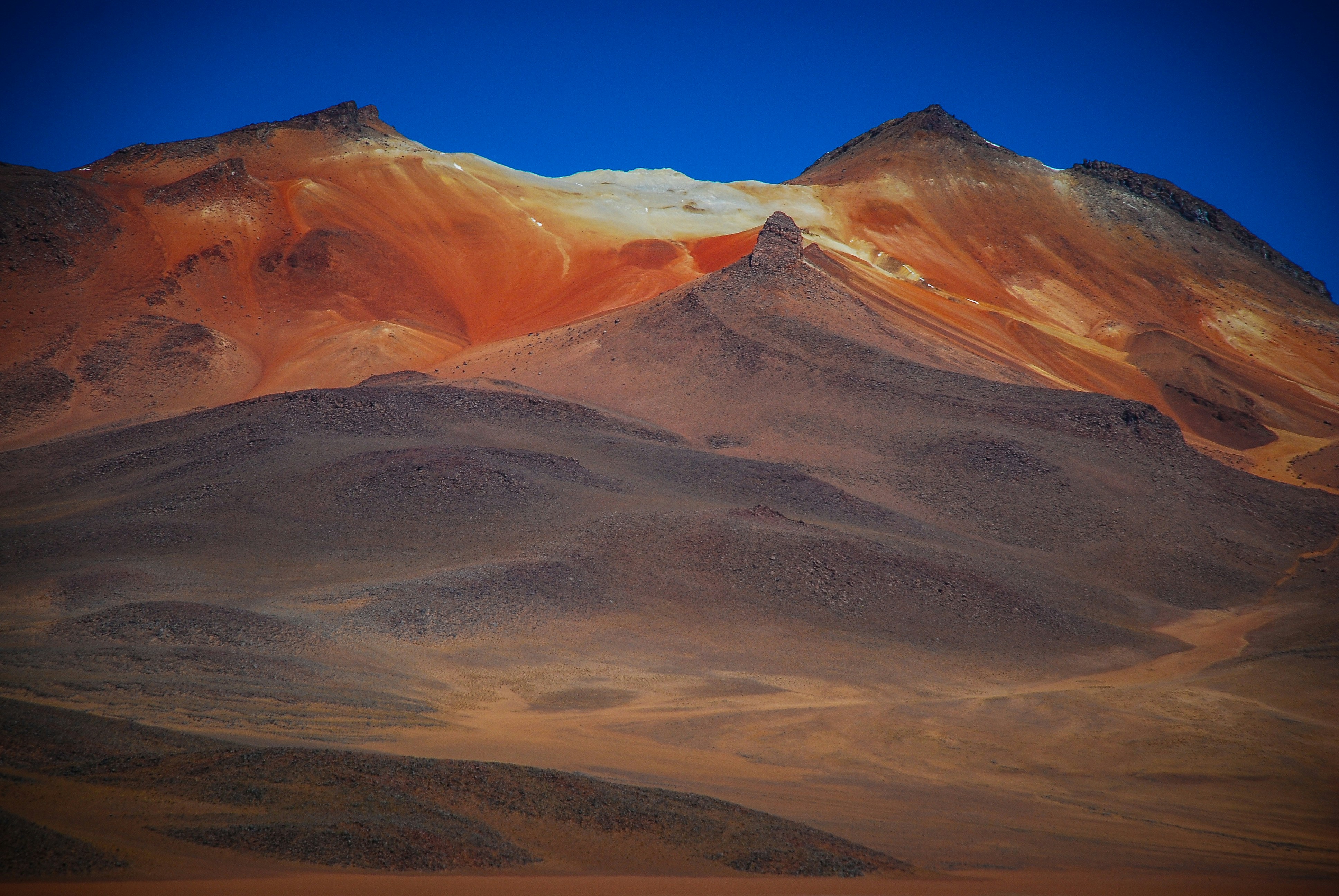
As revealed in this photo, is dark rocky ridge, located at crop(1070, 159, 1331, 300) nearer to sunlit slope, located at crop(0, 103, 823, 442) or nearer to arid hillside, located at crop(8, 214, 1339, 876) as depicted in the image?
sunlit slope, located at crop(0, 103, 823, 442)

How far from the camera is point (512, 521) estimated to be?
30.1 metres

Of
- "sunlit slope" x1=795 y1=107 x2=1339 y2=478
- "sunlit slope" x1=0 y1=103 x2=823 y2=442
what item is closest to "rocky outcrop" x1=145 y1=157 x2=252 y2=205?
"sunlit slope" x1=0 y1=103 x2=823 y2=442

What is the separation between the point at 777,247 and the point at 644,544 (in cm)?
3086

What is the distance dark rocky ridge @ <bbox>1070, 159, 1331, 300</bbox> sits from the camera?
87.2 metres

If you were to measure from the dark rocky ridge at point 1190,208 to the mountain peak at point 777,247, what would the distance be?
4564cm

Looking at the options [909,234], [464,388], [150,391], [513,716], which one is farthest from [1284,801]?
[909,234]

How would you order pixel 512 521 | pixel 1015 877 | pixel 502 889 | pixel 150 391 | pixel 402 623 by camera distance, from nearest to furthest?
1. pixel 502 889
2. pixel 1015 877
3. pixel 402 623
4. pixel 512 521
5. pixel 150 391

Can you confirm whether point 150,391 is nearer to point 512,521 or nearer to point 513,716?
point 512,521

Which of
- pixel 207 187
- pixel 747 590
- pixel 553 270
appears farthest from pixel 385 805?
pixel 207 187

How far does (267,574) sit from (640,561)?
954 cm

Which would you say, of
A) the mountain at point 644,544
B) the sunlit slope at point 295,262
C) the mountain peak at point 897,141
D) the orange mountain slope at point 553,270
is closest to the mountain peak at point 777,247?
the mountain at point 644,544

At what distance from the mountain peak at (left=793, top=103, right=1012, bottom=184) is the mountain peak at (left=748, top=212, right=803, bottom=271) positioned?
33.6 meters

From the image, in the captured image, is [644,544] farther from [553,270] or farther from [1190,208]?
[1190,208]

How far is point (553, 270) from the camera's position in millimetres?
67688
